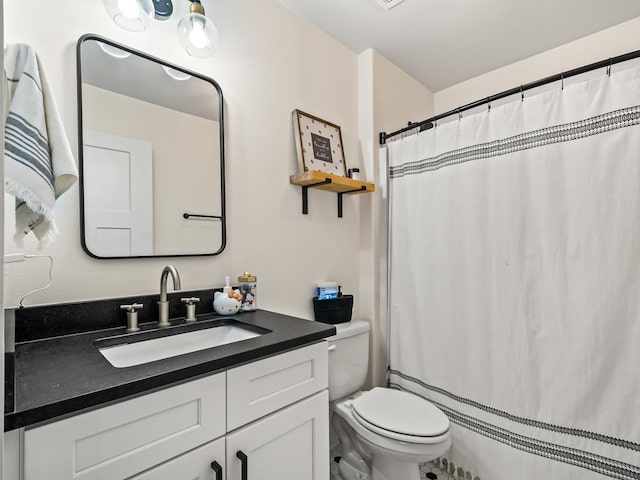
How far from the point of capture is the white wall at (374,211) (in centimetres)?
204

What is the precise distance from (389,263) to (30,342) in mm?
1674

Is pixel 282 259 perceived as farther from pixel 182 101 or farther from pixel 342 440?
pixel 342 440

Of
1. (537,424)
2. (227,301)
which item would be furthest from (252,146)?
(537,424)

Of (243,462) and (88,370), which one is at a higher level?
(88,370)

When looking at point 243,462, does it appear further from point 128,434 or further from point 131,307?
point 131,307

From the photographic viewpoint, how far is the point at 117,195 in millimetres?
1169

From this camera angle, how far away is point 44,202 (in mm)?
845

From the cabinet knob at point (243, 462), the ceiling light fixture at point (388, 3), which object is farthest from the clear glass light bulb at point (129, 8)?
the cabinet knob at point (243, 462)

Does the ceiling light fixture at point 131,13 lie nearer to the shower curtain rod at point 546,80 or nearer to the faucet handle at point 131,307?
the faucet handle at point 131,307

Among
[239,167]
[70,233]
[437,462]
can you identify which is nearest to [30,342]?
[70,233]

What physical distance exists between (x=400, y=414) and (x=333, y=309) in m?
0.58

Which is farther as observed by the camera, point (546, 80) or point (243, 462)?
point (546, 80)

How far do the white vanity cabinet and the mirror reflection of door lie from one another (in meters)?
0.63

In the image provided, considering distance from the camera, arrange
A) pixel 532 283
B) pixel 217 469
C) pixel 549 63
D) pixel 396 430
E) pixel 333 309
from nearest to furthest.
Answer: pixel 217 469 < pixel 396 430 < pixel 532 283 < pixel 333 309 < pixel 549 63
